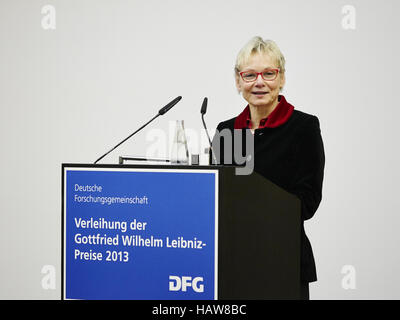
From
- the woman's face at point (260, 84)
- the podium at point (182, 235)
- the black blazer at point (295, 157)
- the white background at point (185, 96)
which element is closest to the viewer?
the podium at point (182, 235)

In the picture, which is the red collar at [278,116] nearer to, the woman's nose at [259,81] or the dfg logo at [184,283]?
the woman's nose at [259,81]

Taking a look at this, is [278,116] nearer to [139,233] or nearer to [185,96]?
[139,233]

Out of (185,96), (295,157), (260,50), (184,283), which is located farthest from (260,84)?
(185,96)

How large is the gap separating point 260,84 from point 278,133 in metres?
0.22

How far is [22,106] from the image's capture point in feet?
13.2

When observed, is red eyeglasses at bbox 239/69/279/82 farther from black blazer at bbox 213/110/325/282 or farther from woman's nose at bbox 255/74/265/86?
black blazer at bbox 213/110/325/282

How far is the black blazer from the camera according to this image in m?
1.89

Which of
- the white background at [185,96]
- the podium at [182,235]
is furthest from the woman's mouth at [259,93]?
the white background at [185,96]

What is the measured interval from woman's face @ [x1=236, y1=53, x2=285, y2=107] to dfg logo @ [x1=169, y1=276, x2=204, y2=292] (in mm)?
895

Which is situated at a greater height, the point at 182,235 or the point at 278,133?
the point at 278,133

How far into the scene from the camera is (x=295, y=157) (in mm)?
1979

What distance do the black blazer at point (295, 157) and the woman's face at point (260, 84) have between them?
0.12m

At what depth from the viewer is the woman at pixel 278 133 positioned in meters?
1.92

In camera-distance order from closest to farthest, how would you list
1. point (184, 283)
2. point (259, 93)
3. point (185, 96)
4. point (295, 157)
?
point (184, 283)
point (295, 157)
point (259, 93)
point (185, 96)
